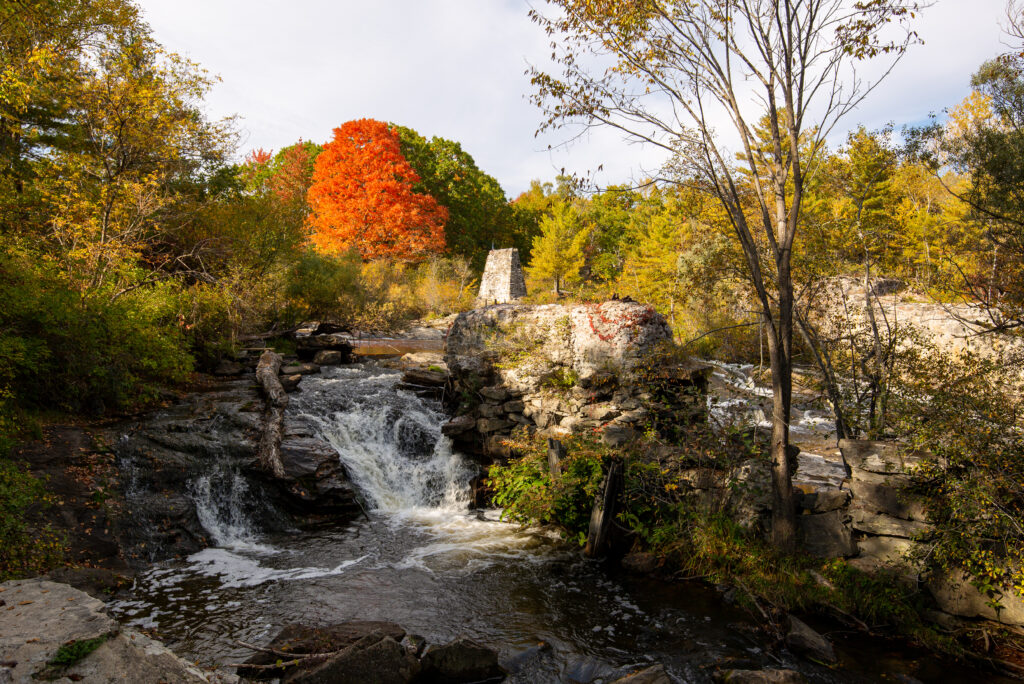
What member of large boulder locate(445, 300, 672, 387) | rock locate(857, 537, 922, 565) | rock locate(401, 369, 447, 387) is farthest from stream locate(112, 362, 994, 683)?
rock locate(401, 369, 447, 387)

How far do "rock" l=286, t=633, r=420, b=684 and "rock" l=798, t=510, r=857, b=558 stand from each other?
207 inches

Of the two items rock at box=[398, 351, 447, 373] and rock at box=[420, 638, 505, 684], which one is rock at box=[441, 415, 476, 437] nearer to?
rock at box=[398, 351, 447, 373]

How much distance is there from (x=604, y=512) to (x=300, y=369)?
9.99m

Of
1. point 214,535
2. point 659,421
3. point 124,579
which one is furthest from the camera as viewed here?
point 659,421

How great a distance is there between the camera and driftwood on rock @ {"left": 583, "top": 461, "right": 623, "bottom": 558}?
8039 millimetres

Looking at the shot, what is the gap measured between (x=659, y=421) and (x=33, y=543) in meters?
8.85

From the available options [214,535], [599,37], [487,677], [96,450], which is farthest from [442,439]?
[599,37]

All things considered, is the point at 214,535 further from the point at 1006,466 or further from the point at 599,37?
the point at 1006,466

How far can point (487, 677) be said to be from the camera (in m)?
5.21

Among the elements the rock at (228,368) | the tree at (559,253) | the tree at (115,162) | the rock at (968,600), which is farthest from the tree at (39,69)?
the tree at (559,253)

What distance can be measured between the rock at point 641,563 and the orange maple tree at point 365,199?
30.0m

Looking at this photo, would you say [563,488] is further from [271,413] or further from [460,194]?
[460,194]

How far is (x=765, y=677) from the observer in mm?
4891

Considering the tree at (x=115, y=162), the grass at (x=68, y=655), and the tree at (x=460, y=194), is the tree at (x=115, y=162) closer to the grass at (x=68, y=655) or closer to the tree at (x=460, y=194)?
the grass at (x=68, y=655)
